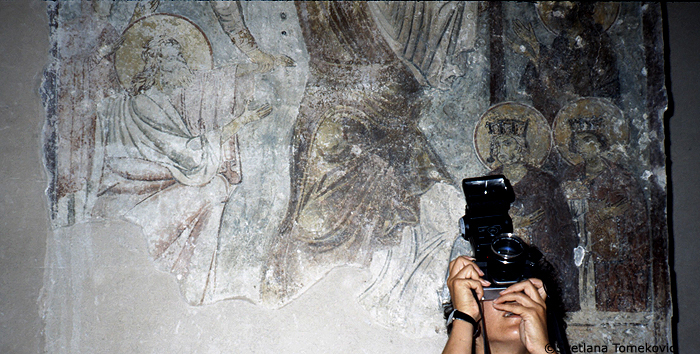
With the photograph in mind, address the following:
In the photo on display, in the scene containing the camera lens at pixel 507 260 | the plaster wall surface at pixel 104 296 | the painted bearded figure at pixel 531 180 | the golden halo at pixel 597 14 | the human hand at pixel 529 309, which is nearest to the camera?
the human hand at pixel 529 309

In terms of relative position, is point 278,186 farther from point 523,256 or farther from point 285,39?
point 523,256

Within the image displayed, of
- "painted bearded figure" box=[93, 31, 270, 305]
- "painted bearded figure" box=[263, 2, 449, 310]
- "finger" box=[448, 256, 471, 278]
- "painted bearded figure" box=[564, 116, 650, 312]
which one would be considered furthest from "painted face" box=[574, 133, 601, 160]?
"painted bearded figure" box=[93, 31, 270, 305]

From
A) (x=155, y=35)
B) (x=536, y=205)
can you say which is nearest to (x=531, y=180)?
(x=536, y=205)

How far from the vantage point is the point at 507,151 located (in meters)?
2.53

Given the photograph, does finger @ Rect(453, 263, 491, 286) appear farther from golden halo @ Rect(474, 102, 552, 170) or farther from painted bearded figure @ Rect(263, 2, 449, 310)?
golden halo @ Rect(474, 102, 552, 170)

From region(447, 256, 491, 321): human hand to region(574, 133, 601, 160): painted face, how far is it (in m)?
1.43

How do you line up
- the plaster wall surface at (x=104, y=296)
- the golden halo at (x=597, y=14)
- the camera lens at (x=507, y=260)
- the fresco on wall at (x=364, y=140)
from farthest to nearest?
1. the golden halo at (x=597, y=14)
2. the fresco on wall at (x=364, y=140)
3. the plaster wall surface at (x=104, y=296)
4. the camera lens at (x=507, y=260)

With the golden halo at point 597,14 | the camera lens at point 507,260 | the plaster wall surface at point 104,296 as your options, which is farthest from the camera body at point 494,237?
the golden halo at point 597,14

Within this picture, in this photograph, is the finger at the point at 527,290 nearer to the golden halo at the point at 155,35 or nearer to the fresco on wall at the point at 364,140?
the fresco on wall at the point at 364,140

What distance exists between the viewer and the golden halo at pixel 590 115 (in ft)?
8.39

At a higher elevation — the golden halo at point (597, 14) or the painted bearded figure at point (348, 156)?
the golden halo at point (597, 14)

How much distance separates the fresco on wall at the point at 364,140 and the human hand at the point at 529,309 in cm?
94

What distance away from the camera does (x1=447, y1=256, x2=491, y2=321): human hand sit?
1507 millimetres

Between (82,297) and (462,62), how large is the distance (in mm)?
2616
